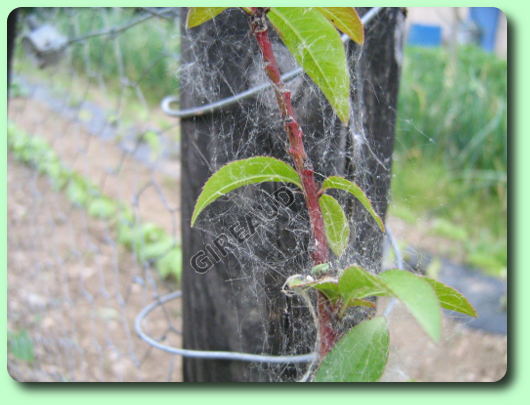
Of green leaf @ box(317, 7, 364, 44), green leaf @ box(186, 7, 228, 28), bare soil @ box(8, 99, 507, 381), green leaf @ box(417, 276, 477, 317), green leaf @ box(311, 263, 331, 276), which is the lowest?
bare soil @ box(8, 99, 507, 381)

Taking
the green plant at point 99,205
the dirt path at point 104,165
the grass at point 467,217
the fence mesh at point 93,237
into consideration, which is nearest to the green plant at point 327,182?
the fence mesh at point 93,237

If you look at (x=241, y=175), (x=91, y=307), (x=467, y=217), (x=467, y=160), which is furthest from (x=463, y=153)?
(x=241, y=175)

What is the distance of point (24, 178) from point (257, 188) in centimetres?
197

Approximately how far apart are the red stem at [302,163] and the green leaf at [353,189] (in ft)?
0.04

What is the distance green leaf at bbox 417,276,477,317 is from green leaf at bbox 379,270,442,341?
0.04 m

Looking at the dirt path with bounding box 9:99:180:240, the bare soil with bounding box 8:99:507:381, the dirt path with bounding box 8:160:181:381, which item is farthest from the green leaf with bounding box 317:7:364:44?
the dirt path with bounding box 9:99:180:240

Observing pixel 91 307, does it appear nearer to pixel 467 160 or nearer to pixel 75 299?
pixel 75 299

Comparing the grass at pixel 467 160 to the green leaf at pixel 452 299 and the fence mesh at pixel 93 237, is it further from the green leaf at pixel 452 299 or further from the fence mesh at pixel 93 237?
the green leaf at pixel 452 299

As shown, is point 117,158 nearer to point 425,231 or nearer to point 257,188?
point 425,231

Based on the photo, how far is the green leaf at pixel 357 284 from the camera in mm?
301

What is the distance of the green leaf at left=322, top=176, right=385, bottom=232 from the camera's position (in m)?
0.32

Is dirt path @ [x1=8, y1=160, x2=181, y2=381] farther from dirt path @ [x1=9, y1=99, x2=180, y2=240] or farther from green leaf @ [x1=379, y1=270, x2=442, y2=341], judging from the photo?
green leaf @ [x1=379, y1=270, x2=442, y2=341]

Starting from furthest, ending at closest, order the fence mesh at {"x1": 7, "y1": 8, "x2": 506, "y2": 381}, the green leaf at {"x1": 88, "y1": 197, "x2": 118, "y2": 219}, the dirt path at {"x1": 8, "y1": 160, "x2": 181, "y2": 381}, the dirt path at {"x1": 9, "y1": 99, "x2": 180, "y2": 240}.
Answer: the dirt path at {"x1": 9, "y1": 99, "x2": 180, "y2": 240}, the green leaf at {"x1": 88, "y1": 197, "x2": 118, "y2": 219}, the dirt path at {"x1": 8, "y1": 160, "x2": 181, "y2": 381}, the fence mesh at {"x1": 7, "y1": 8, "x2": 506, "y2": 381}

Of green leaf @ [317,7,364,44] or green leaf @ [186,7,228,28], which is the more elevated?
green leaf @ [186,7,228,28]
